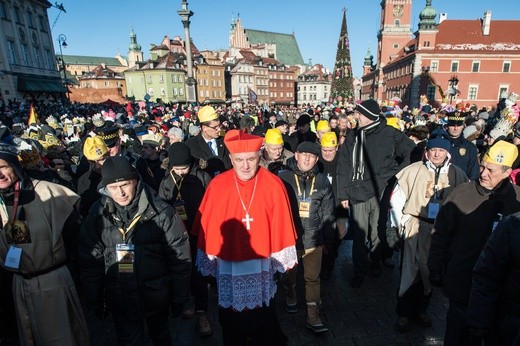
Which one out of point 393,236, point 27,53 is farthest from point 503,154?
point 27,53

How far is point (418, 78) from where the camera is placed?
1961 inches

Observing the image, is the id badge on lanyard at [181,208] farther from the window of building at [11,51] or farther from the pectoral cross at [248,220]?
the window of building at [11,51]

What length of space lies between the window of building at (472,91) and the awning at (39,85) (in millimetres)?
63259

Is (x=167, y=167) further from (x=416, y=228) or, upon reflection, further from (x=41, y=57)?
(x=41, y=57)

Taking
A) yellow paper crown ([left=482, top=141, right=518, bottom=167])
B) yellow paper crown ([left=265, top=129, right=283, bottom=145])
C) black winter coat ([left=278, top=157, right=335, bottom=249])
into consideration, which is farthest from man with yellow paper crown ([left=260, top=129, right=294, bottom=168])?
yellow paper crown ([left=482, top=141, right=518, bottom=167])

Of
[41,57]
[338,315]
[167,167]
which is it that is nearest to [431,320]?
[338,315]

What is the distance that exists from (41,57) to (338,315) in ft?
173

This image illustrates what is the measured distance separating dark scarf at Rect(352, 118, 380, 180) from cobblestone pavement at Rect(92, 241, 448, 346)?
1.69 meters

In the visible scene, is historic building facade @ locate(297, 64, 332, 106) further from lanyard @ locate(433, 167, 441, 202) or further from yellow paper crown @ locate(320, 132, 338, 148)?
lanyard @ locate(433, 167, 441, 202)

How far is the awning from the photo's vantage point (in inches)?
1426

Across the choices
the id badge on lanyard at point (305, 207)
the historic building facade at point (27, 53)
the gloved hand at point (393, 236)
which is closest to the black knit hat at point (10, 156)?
the id badge on lanyard at point (305, 207)

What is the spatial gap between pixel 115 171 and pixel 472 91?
61.1 meters

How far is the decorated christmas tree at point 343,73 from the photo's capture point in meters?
47.8

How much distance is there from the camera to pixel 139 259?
8.46 feet
